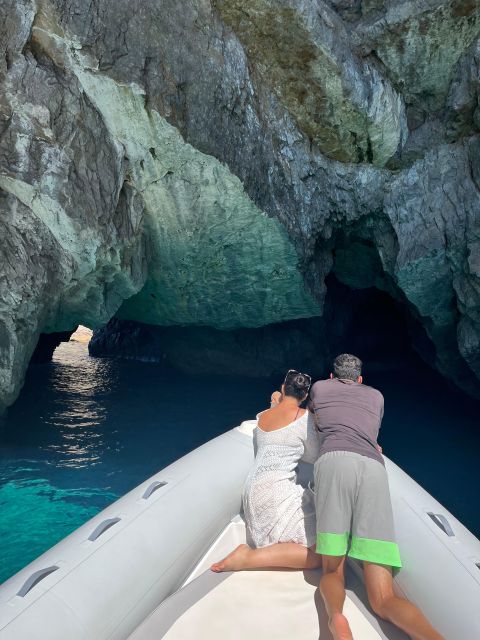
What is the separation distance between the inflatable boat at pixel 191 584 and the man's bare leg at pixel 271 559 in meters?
0.04

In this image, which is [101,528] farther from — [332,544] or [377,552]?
[377,552]

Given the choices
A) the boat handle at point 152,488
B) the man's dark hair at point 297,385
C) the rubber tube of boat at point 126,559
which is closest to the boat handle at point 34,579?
the rubber tube of boat at point 126,559

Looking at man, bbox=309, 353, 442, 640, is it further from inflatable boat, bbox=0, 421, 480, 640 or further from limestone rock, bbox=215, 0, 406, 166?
limestone rock, bbox=215, 0, 406, 166

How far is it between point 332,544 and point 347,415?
0.63 metres

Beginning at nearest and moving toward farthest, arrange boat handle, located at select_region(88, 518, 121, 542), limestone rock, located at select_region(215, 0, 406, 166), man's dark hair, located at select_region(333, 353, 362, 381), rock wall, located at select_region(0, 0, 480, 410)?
boat handle, located at select_region(88, 518, 121, 542) → man's dark hair, located at select_region(333, 353, 362, 381) → rock wall, located at select_region(0, 0, 480, 410) → limestone rock, located at select_region(215, 0, 406, 166)

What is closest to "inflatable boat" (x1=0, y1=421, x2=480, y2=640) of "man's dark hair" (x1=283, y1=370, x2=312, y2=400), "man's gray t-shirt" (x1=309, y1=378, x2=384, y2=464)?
"man's gray t-shirt" (x1=309, y1=378, x2=384, y2=464)

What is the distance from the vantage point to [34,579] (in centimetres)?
219

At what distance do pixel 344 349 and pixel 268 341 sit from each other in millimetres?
2316

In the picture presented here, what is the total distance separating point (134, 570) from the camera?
2.46 m

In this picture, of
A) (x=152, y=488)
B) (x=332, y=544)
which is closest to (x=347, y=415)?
(x=332, y=544)

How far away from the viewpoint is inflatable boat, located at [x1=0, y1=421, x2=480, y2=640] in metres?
2.14

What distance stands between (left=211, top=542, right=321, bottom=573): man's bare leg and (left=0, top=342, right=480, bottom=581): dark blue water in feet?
6.57

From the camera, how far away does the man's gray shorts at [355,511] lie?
7.68ft

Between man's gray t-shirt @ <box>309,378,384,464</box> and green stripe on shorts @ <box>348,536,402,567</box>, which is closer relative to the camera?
green stripe on shorts @ <box>348,536,402,567</box>
